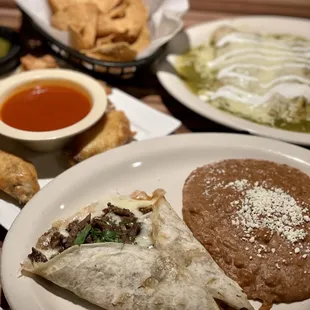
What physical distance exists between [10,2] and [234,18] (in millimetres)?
1898

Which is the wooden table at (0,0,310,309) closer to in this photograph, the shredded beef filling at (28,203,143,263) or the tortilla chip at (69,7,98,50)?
the tortilla chip at (69,7,98,50)

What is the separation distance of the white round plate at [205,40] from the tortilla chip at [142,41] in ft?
0.62

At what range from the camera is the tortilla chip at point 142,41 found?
3389 mm

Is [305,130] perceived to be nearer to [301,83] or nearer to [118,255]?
[301,83]

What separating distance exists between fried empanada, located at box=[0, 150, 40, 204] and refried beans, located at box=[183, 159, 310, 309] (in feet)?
2.64

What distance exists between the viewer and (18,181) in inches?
97.7

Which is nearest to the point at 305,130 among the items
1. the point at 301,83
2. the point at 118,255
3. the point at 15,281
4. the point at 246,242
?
the point at 301,83

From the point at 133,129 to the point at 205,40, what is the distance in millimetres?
1251

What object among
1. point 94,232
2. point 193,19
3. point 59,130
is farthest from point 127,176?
point 193,19

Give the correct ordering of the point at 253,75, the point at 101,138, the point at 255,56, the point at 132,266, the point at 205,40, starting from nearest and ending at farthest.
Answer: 1. the point at 132,266
2. the point at 101,138
3. the point at 253,75
4. the point at 255,56
5. the point at 205,40

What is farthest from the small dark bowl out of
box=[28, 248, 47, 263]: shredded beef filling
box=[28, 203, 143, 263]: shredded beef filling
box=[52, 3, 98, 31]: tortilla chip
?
box=[28, 248, 47, 263]: shredded beef filling

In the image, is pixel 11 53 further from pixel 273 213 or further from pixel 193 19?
pixel 273 213

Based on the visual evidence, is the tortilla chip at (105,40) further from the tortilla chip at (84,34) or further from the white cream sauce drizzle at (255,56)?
the white cream sauce drizzle at (255,56)

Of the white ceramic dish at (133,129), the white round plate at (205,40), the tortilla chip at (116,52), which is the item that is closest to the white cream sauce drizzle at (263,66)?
the white round plate at (205,40)
